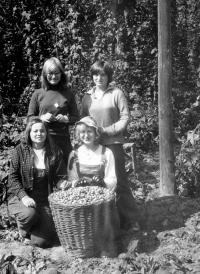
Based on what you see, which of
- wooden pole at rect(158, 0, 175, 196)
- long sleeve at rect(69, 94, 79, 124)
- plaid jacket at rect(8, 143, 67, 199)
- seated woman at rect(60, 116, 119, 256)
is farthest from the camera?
wooden pole at rect(158, 0, 175, 196)

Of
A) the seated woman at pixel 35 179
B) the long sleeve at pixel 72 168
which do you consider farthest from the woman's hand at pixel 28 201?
the long sleeve at pixel 72 168

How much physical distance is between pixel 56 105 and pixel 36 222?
1108 mm

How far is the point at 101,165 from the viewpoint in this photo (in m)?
4.07

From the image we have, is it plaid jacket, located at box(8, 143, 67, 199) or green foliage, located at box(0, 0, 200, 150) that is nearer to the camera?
plaid jacket, located at box(8, 143, 67, 199)

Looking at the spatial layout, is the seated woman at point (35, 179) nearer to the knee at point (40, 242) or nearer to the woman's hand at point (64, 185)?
the knee at point (40, 242)

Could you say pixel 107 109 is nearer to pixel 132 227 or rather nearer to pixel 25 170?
pixel 25 170

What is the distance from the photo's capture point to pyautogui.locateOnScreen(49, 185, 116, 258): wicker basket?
3629mm

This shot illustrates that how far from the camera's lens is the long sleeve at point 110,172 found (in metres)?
4.00

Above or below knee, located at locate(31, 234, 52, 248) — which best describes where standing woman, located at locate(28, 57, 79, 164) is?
above

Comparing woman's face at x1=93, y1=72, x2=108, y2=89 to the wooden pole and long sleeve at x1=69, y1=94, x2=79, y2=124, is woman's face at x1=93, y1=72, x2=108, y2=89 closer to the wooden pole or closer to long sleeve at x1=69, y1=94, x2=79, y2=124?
long sleeve at x1=69, y1=94, x2=79, y2=124

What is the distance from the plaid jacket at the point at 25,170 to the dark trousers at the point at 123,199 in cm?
53

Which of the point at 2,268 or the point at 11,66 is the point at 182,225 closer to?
the point at 2,268

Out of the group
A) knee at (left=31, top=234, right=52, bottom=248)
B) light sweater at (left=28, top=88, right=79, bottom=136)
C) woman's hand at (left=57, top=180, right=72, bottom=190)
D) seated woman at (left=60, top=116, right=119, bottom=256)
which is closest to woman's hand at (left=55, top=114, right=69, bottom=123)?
light sweater at (left=28, top=88, right=79, bottom=136)

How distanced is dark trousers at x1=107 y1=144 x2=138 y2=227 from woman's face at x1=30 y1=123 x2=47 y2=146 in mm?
736
